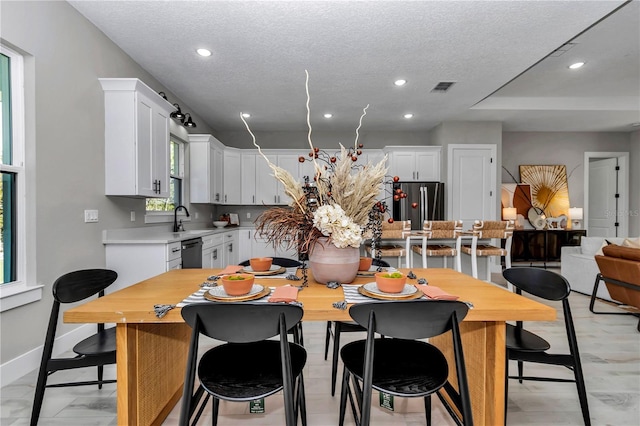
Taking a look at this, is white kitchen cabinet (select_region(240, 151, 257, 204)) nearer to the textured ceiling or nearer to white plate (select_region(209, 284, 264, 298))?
the textured ceiling

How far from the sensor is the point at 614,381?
2.18 meters

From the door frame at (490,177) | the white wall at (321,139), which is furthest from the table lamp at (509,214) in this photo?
the white wall at (321,139)

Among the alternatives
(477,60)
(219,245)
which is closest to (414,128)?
(477,60)

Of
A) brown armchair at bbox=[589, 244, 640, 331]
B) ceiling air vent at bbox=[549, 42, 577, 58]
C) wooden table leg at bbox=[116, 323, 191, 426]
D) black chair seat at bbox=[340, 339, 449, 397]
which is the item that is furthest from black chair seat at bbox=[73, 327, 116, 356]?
ceiling air vent at bbox=[549, 42, 577, 58]

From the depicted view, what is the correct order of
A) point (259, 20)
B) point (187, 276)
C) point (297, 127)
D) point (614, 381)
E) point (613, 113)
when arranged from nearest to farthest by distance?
point (187, 276) < point (614, 381) < point (259, 20) < point (613, 113) < point (297, 127)

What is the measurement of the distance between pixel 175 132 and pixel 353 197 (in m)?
3.93

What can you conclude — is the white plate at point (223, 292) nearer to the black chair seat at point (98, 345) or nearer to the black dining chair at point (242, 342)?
the black dining chair at point (242, 342)

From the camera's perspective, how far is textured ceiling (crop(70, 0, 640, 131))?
2713mm

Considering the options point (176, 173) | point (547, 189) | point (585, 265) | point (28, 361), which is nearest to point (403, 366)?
point (28, 361)

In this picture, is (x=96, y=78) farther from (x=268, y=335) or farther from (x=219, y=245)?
(x=268, y=335)

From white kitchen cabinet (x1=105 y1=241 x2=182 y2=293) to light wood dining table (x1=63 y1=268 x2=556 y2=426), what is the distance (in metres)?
1.22

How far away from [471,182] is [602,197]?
12.5 feet

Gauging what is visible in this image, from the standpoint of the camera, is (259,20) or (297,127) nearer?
(259,20)

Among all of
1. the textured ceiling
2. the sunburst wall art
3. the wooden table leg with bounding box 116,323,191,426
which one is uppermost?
the textured ceiling
